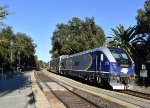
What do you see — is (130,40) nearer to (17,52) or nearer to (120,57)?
(120,57)

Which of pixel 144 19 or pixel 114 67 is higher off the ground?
pixel 144 19

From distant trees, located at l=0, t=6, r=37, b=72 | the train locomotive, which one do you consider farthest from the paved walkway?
distant trees, located at l=0, t=6, r=37, b=72

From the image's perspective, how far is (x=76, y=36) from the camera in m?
89.0

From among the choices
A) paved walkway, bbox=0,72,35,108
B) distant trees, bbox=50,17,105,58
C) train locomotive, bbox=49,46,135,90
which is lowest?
paved walkway, bbox=0,72,35,108

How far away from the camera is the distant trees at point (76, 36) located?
82.1 m

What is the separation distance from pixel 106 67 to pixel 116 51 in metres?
1.62

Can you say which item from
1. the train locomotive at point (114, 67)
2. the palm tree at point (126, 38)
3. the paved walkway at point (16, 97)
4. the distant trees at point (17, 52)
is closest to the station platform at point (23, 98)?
the paved walkway at point (16, 97)

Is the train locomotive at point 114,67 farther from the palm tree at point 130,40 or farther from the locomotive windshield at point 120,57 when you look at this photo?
the palm tree at point 130,40

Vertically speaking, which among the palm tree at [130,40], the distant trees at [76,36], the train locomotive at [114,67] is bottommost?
the train locomotive at [114,67]

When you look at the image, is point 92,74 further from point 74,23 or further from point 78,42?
point 74,23

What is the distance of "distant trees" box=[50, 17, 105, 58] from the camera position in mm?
82125

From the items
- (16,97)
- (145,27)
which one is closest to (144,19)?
(145,27)

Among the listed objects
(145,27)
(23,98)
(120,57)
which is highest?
(145,27)

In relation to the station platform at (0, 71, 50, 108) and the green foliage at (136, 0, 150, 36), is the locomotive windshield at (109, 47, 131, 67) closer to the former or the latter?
the station platform at (0, 71, 50, 108)
